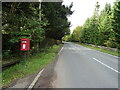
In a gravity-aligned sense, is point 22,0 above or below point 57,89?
above

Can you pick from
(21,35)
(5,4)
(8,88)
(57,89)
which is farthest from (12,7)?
(57,89)

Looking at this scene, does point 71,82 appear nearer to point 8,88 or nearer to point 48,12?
point 8,88

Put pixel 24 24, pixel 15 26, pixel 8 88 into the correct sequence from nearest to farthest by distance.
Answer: pixel 8 88, pixel 15 26, pixel 24 24

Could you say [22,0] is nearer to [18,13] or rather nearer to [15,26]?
[18,13]

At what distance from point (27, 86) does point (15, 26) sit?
13.9ft

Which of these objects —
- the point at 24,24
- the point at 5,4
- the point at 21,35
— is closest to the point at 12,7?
the point at 5,4

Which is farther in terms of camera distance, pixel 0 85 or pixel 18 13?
pixel 18 13

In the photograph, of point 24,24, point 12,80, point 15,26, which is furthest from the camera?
point 24,24

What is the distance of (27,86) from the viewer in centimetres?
410

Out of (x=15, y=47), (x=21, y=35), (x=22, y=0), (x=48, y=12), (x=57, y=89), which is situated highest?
(x=48, y=12)

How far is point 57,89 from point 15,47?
5749 millimetres

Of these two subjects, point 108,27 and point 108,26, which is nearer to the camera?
point 108,27

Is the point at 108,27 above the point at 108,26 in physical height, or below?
below

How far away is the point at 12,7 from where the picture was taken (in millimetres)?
7156
